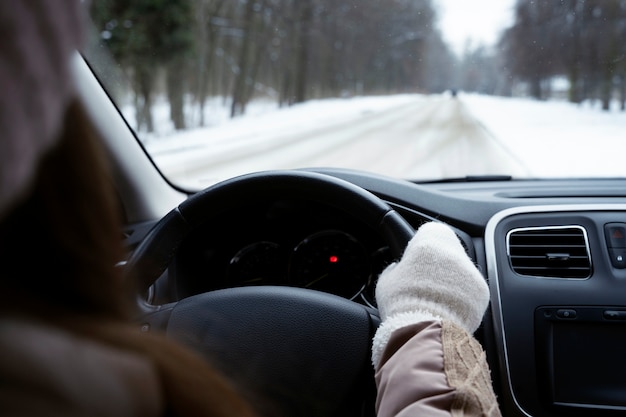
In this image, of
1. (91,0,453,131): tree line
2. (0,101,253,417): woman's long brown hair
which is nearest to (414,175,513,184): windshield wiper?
(91,0,453,131): tree line

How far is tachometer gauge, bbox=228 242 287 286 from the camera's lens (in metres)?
2.94

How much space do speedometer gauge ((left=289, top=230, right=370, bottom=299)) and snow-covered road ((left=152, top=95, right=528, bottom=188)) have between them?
0.80 meters

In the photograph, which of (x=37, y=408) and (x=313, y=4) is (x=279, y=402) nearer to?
(x=37, y=408)

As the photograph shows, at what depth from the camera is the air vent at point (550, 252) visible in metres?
2.85

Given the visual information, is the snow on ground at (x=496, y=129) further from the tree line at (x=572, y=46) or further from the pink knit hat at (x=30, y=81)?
the pink knit hat at (x=30, y=81)

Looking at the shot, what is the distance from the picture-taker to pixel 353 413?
7.34 ft

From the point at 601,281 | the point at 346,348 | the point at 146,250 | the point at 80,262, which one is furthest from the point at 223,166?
the point at 80,262

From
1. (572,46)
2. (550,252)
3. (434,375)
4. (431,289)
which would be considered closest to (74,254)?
(434,375)

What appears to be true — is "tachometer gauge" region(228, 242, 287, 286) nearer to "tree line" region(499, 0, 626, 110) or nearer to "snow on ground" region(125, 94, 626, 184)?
"snow on ground" region(125, 94, 626, 184)

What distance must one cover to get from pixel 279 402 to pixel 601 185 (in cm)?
219

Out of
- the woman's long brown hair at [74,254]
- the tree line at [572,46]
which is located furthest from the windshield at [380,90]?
the woman's long brown hair at [74,254]

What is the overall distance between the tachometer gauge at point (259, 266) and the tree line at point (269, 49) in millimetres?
1303

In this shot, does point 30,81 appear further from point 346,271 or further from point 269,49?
point 269,49

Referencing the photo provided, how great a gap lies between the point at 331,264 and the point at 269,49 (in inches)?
→ 83.6
